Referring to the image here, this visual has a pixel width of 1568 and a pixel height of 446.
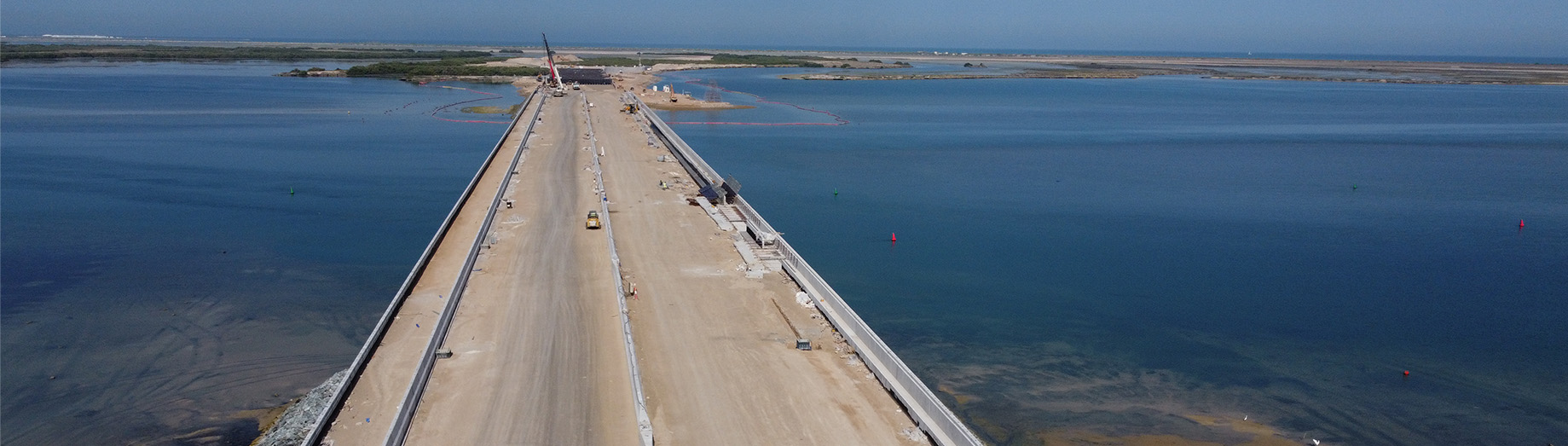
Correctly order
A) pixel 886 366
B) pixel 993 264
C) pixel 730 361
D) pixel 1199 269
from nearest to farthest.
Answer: pixel 886 366
pixel 730 361
pixel 1199 269
pixel 993 264

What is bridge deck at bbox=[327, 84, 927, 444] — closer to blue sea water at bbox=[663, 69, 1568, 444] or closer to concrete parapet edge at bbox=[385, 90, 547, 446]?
concrete parapet edge at bbox=[385, 90, 547, 446]

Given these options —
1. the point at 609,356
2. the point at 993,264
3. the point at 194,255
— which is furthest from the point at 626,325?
the point at 194,255

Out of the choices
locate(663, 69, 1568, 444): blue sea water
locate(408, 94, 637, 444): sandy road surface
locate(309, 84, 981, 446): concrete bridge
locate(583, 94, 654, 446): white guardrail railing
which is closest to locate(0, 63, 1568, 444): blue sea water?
locate(663, 69, 1568, 444): blue sea water

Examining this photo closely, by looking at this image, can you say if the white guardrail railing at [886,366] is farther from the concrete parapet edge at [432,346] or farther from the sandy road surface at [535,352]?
the concrete parapet edge at [432,346]

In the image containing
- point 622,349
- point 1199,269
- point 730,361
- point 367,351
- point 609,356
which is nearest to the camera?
point 367,351

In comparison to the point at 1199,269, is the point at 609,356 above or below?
below

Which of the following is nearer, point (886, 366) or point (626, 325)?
point (886, 366)

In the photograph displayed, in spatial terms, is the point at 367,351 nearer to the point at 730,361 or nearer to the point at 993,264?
the point at 730,361
